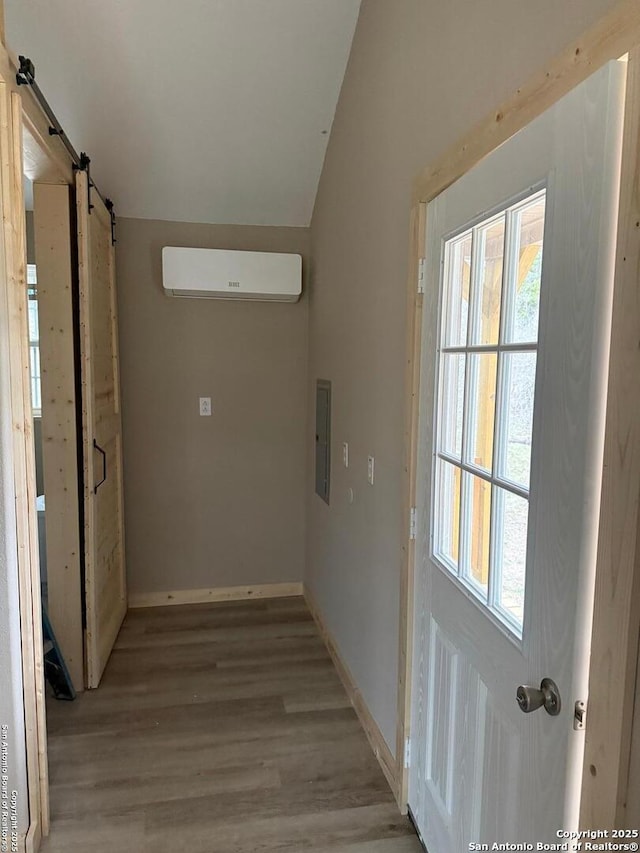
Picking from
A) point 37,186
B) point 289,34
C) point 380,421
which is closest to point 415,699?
point 380,421

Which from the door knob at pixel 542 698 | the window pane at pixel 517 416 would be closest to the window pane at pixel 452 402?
the window pane at pixel 517 416

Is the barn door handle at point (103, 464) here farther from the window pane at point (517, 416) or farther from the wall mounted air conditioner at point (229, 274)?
the window pane at point (517, 416)

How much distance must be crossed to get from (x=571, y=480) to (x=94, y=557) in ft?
7.37

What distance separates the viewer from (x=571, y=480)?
1.00 meters

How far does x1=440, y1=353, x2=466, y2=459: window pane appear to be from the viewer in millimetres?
1521

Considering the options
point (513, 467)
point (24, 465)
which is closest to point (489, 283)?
point (513, 467)

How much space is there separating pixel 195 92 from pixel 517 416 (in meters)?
2.34

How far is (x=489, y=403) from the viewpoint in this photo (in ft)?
4.44

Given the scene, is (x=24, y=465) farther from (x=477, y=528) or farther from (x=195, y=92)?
(x=195, y=92)

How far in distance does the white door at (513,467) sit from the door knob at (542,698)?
2cm

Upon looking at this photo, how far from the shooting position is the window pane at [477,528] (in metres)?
1.36

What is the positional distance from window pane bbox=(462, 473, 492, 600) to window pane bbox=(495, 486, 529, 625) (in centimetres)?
5

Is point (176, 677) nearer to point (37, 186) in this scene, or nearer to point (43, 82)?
point (37, 186)

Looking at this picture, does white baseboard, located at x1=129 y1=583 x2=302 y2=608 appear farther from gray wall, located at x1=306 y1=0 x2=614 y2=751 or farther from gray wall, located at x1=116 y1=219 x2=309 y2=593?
gray wall, located at x1=306 y1=0 x2=614 y2=751
